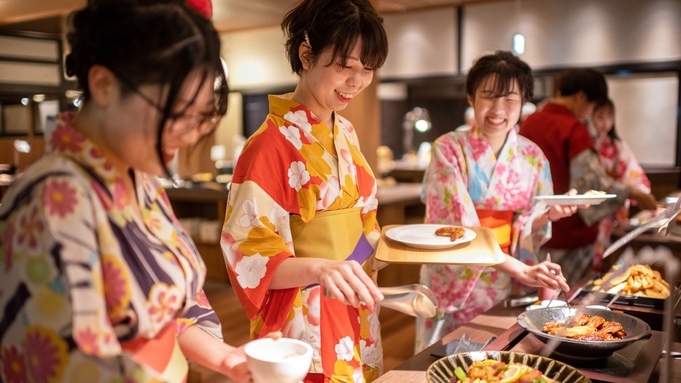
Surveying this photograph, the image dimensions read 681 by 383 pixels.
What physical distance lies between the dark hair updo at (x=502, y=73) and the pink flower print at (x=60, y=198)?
166 cm

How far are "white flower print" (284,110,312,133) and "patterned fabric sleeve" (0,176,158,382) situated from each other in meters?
0.84

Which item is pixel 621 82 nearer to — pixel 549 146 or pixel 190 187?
pixel 549 146

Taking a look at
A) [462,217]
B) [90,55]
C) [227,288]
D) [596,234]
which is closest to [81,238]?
[90,55]

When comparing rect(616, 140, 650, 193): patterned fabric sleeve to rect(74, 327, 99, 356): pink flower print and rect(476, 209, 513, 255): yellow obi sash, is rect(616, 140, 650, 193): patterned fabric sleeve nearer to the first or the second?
rect(476, 209, 513, 255): yellow obi sash

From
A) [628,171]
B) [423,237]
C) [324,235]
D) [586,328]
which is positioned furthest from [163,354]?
[628,171]

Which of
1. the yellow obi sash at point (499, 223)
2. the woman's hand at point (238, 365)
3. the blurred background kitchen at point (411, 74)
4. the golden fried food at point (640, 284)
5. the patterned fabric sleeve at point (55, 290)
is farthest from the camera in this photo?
the blurred background kitchen at point (411, 74)

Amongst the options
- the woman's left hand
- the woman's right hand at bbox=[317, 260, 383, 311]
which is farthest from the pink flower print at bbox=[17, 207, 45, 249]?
the woman's left hand

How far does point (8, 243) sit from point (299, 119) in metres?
0.93

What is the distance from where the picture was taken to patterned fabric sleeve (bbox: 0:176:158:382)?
746mm

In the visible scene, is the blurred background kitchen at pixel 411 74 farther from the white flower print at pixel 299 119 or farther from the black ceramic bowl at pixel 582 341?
the white flower print at pixel 299 119

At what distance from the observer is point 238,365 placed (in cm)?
105

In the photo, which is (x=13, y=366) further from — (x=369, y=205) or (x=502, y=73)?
(x=502, y=73)

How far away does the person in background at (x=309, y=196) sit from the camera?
146 cm

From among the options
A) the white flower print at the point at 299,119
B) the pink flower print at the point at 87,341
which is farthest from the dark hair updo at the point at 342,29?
the pink flower print at the point at 87,341
